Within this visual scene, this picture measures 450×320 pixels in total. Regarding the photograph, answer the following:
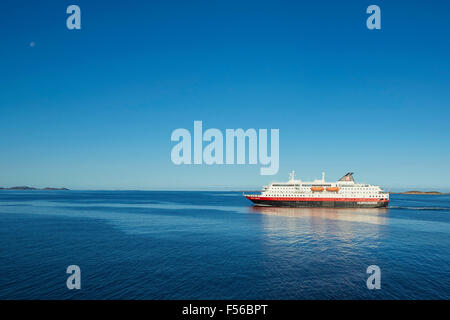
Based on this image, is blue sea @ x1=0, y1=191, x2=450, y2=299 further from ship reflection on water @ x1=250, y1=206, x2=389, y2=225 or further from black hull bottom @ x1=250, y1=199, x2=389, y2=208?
black hull bottom @ x1=250, y1=199, x2=389, y2=208

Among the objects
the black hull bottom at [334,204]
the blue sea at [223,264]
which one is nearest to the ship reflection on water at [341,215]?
the black hull bottom at [334,204]

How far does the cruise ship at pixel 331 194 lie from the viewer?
287 ft

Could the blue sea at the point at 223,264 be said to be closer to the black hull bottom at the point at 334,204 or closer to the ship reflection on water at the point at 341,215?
the ship reflection on water at the point at 341,215

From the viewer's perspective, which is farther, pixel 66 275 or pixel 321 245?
pixel 321 245

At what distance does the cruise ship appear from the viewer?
87438 mm

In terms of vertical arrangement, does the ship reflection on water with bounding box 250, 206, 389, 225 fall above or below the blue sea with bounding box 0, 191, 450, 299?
below

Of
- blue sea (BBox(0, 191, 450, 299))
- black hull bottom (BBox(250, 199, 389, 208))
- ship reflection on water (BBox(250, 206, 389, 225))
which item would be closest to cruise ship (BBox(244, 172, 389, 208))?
black hull bottom (BBox(250, 199, 389, 208))

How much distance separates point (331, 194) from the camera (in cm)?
8800

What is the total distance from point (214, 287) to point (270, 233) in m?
25.0

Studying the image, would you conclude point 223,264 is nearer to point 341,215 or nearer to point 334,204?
point 341,215

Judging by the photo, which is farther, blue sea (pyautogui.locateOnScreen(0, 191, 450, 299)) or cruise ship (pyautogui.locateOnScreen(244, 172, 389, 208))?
cruise ship (pyautogui.locateOnScreen(244, 172, 389, 208))
